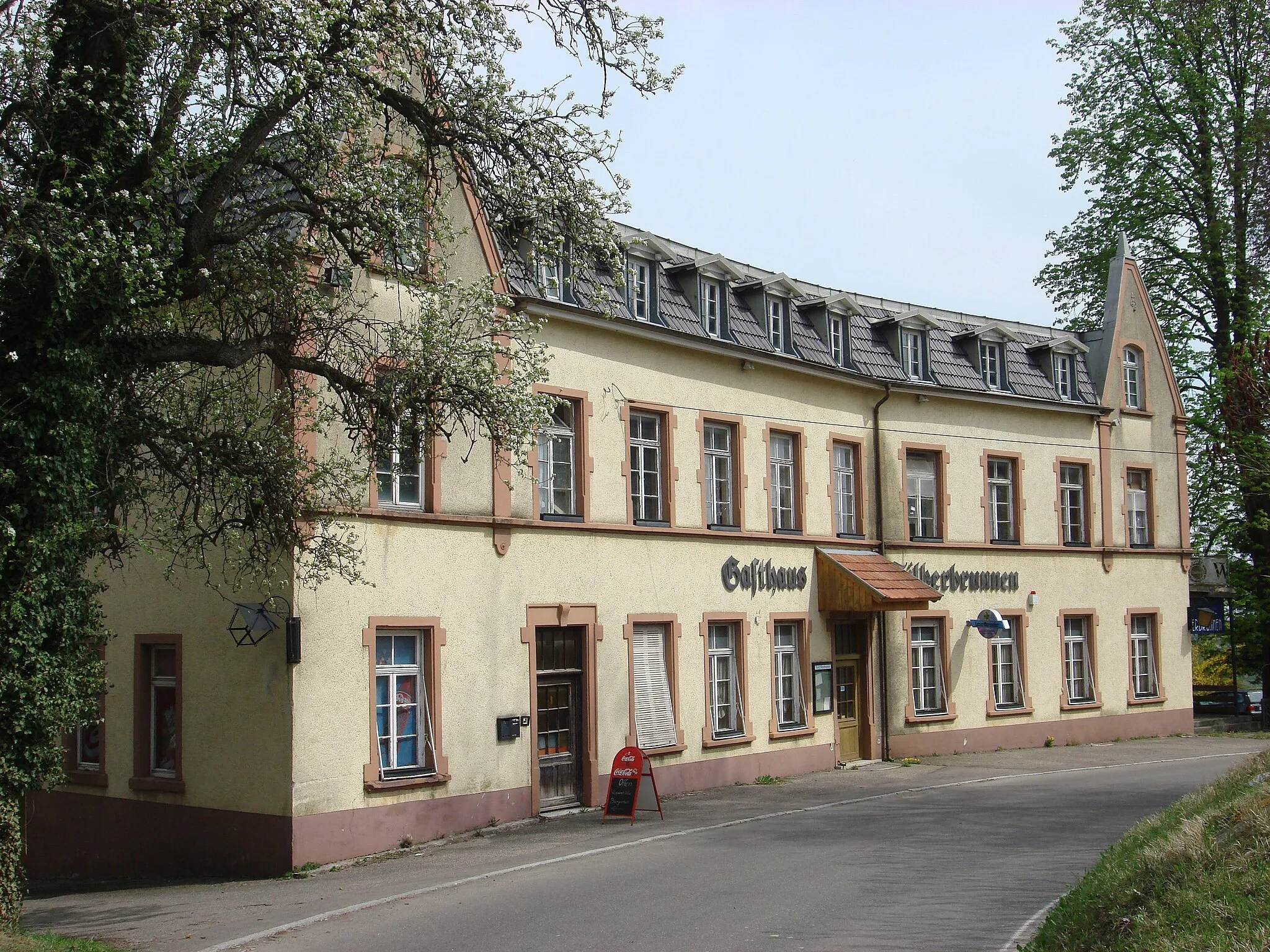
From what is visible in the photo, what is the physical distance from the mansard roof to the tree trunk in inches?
297

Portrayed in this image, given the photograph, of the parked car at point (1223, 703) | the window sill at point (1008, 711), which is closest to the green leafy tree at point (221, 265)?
the window sill at point (1008, 711)

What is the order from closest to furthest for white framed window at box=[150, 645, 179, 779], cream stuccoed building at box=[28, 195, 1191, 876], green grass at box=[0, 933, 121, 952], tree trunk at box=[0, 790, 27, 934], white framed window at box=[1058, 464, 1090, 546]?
green grass at box=[0, 933, 121, 952] < tree trunk at box=[0, 790, 27, 934] < cream stuccoed building at box=[28, 195, 1191, 876] < white framed window at box=[150, 645, 179, 779] < white framed window at box=[1058, 464, 1090, 546]

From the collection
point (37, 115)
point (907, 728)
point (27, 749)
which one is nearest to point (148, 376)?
point (37, 115)

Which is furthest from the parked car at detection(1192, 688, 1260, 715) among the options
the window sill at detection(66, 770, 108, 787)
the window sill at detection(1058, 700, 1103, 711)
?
the window sill at detection(66, 770, 108, 787)

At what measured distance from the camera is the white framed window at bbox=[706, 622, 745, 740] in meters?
21.9

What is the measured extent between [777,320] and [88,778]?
13463 mm

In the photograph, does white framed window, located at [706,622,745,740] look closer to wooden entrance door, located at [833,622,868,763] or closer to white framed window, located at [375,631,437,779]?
wooden entrance door, located at [833,622,868,763]

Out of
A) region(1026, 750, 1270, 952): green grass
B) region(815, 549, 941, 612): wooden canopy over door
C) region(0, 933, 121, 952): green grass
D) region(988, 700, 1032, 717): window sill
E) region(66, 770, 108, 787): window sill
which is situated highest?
region(815, 549, 941, 612): wooden canopy over door

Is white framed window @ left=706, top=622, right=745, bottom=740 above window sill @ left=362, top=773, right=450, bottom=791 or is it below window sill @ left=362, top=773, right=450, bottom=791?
above

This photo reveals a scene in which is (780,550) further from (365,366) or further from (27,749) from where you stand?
(27,749)

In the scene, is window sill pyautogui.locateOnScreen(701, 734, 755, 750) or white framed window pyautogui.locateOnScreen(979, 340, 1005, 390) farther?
Answer: white framed window pyautogui.locateOnScreen(979, 340, 1005, 390)

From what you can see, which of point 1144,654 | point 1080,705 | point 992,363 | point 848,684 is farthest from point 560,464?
point 1144,654

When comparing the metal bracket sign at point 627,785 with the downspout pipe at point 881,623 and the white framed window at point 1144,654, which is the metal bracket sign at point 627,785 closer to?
the downspout pipe at point 881,623

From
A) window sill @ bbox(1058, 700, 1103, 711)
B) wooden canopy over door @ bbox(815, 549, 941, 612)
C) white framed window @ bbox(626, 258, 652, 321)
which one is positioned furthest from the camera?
window sill @ bbox(1058, 700, 1103, 711)
